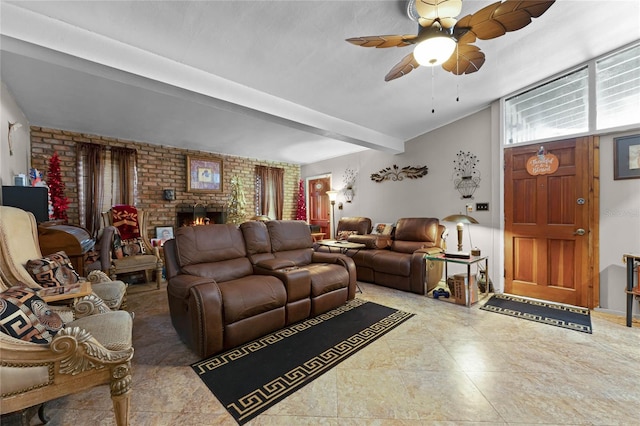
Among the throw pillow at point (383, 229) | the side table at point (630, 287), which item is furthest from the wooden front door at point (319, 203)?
the side table at point (630, 287)

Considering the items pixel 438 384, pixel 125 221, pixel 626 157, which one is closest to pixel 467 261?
pixel 438 384

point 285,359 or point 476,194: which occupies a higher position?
point 476,194

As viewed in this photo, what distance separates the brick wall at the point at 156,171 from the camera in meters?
4.02

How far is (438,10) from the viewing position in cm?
163

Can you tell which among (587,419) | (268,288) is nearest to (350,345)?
(268,288)

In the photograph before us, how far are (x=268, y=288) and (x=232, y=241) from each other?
31.9 inches

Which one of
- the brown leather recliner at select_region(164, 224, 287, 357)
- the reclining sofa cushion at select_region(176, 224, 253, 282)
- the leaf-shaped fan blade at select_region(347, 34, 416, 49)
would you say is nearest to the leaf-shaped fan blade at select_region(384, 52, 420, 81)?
the leaf-shaped fan blade at select_region(347, 34, 416, 49)

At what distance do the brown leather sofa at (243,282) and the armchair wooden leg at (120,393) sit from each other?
775 millimetres

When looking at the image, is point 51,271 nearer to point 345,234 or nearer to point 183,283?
point 183,283

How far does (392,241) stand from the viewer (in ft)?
15.5

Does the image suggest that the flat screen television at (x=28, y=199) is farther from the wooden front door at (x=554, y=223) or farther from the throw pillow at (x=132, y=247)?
the wooden front door at (x=554, y=223)

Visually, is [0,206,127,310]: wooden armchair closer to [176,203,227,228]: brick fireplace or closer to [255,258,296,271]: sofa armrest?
[255,258,296,271]: sofa armrest

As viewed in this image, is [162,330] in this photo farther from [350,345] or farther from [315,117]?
[315,117]

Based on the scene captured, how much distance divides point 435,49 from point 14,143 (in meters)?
4.39
